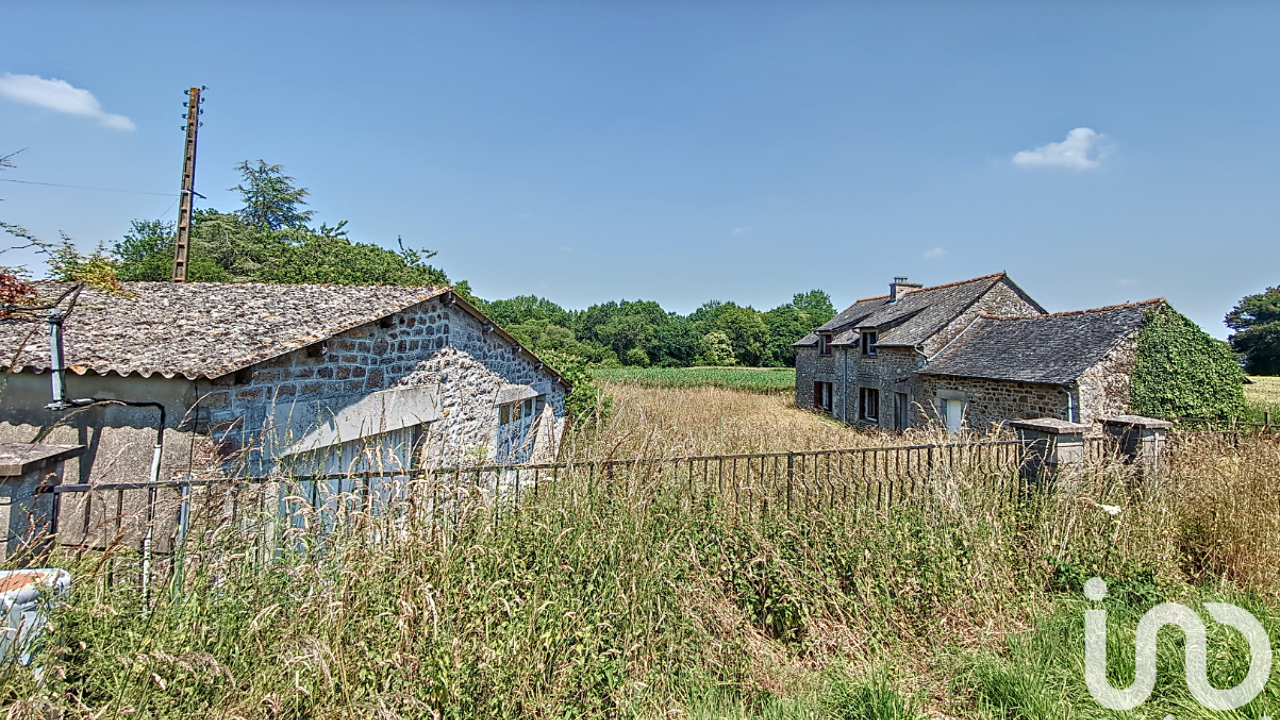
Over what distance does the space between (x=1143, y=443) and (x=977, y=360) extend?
11.7 metres

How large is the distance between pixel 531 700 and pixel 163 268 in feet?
70.5

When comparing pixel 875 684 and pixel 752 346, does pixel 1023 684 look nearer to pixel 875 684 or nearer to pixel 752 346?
pixel 875 684

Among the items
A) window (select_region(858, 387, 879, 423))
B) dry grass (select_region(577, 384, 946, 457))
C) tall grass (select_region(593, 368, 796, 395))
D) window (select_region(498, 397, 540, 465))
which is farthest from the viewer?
tall grass (select_region(593, 368, 796, 395))

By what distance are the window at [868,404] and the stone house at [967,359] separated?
52mm

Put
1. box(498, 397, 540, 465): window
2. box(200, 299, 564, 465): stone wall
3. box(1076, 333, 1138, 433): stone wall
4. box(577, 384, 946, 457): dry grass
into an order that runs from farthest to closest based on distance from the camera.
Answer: box(1076, 333, 1138, 433): stone wall, box(498, 397, 540, 465): window, box(577, 384, 946, 457): dry grass, box(200, 299, 564, 465): stone wall

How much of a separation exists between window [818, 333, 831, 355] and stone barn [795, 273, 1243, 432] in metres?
0.07

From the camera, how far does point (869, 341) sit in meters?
22.2

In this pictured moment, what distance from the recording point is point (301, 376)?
5668mm

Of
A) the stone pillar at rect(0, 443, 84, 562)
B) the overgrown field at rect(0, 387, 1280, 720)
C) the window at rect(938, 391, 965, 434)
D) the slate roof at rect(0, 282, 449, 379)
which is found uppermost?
the slate roof at rect(0, 282, 449, 379)

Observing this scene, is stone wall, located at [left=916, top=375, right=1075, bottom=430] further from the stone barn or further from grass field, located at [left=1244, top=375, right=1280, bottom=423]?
grass field, located at [left=1244, top=375, right=1280, bottom=423]

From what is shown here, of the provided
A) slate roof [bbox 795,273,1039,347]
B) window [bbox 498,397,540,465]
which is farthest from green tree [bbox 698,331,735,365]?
window [bbox 498,397,540,465]

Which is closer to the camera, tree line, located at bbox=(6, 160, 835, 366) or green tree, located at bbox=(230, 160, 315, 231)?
tree line, located at bbox=(6, 160, 835, 366)

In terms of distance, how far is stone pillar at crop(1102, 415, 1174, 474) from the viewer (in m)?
5.77

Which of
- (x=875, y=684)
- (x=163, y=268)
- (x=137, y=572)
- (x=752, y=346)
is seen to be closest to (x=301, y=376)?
(x=137, y=572)
